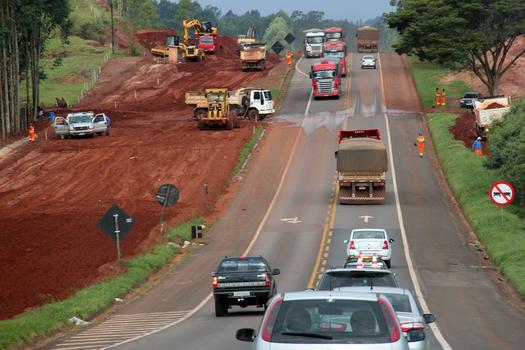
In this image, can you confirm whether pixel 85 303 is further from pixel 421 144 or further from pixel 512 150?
pixel 421 144

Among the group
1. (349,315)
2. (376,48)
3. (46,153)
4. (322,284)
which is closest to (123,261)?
(322,284)

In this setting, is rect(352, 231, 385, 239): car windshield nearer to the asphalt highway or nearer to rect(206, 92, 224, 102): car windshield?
the asphalt highway

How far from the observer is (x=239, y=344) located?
2205 cm

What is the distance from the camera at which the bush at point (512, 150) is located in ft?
156

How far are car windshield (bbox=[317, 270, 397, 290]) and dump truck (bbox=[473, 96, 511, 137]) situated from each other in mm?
48423

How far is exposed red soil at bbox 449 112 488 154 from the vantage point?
230 feet

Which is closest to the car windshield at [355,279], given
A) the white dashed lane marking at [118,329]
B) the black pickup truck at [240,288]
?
the white dashed lane marking at [118,329]

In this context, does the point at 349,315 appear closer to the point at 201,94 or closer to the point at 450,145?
the point at 450,145

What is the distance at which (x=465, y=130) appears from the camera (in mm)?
A: 72812

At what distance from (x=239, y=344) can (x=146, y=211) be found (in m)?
31.0

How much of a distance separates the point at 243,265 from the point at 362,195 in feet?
84.3

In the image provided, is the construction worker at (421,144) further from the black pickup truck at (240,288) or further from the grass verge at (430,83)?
the black pickup truck at (240,288)

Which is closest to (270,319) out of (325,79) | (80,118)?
(80,118)

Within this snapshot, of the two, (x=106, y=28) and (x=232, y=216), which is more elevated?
(x=106, y=28)
